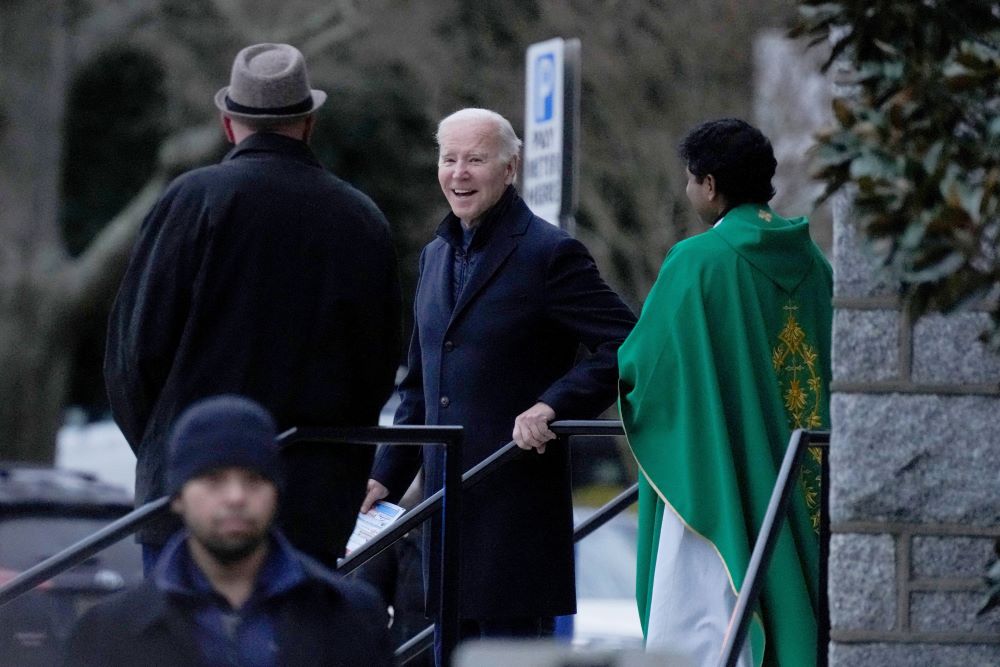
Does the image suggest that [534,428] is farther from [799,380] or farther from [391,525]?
[799,380]

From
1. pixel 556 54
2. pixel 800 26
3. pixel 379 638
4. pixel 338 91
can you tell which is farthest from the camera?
pixel 338 91

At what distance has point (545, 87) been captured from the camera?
27.4 ft

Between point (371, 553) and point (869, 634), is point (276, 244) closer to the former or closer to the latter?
point (371, 553)

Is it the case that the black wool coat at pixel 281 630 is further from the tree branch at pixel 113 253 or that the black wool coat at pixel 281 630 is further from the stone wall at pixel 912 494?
the tree branch at pixel 113 253

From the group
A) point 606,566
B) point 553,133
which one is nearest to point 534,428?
point 553,133

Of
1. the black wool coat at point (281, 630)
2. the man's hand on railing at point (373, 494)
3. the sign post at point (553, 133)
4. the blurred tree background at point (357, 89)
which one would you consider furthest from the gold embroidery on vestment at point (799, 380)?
the blurred tree background at point (357, 89)

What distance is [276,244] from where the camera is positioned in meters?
4.99

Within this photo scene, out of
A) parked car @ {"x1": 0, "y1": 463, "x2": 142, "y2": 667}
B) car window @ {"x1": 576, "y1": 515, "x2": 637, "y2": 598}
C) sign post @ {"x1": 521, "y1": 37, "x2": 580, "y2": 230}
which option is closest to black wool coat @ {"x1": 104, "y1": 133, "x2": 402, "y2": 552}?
sign post @ {"x1": 521, "y1": 37, "x2": 580, "y2": 230}

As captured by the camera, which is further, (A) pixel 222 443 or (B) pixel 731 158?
(B) pixel 731 158

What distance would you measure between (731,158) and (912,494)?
3.74ft

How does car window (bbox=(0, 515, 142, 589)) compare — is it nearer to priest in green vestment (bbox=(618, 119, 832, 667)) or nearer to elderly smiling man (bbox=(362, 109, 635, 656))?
elderly smiling man (bbox=(362, 109, 635, 656))

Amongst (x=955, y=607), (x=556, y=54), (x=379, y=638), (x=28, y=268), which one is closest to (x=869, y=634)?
(x=955, y=607)

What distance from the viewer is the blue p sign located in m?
8.28

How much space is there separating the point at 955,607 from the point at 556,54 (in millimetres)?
3935
